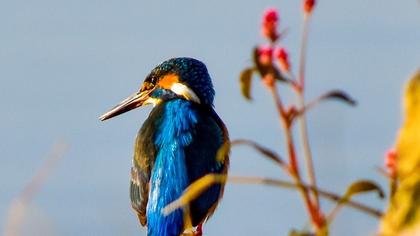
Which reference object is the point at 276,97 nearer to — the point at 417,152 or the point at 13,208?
the point at 417,152

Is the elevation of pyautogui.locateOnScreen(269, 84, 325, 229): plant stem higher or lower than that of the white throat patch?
higher

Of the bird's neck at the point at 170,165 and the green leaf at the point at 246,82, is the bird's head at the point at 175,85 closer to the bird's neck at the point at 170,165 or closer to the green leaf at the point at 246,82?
the bird's neck at the point at 170,165

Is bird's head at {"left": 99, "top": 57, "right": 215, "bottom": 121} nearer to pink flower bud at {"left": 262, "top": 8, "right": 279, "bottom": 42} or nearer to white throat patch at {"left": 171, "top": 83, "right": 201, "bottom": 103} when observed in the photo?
white throat patch at {"left": 171, "top": 83, "right": 201, "bottom": 103}

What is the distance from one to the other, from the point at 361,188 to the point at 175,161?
3442 millimetres

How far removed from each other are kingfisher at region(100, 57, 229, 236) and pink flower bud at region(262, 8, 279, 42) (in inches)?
118

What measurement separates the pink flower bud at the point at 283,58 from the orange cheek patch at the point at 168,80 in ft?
13.8

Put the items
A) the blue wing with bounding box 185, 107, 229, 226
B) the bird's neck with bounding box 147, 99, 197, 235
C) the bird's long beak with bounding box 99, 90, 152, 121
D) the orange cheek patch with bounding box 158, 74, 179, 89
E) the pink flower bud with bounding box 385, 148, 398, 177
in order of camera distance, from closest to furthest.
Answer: the pink flower bud with bounding box 385, 148, 398, 177, the bird's neck with bounding box 147, 99, 197, 235, the blue wing with bounding box 185, 107, 229, 226, the orange cheek patch with bounding box 158, 74, 179, 89, the bird's long beak with bounding box 99, 90, 152, 121

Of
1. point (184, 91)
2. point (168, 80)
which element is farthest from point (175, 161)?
point (168, 80)

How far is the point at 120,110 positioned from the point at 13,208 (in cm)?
333

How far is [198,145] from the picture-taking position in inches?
187

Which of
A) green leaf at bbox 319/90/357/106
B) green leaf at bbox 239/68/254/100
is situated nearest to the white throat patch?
green leaf at bbox 239/68/254/100

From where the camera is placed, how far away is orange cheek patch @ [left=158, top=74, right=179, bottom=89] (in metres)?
5.46

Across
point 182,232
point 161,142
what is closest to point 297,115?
point 182,232

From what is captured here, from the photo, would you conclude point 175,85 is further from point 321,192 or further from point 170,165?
point 321,192
